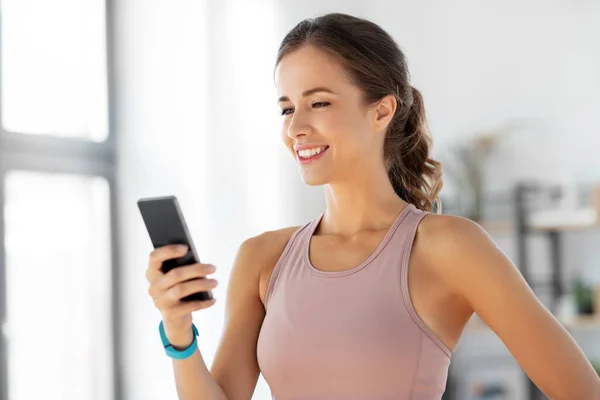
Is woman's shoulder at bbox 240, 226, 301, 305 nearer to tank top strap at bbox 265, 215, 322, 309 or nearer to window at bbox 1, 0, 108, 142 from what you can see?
tank top strap at bbox 265, 215, 322, 309

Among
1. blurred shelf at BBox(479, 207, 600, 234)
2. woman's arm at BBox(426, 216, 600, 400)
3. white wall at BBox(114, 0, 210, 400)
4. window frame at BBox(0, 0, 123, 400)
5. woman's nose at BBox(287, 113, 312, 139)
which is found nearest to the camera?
woman's arm at BBox(426, 216, 600, 400)

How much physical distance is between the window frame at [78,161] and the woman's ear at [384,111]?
184cm

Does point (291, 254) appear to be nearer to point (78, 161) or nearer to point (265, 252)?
point (265, 252)

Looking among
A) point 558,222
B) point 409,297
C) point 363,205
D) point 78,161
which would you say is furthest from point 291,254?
point 558,222

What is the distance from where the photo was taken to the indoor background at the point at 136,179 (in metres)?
3.02

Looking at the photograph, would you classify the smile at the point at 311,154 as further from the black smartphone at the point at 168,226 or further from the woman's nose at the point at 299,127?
the black smartphone at the point at 168,226

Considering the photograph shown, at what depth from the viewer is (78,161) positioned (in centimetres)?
331

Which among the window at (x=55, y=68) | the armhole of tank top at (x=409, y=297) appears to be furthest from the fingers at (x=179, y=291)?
the window at (x=55, y=68)

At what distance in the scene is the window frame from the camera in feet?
9.31

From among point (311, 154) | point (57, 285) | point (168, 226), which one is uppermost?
point (311, 154)

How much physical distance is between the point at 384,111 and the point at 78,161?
215 cm

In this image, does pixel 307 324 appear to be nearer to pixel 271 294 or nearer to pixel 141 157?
pixel 271 294

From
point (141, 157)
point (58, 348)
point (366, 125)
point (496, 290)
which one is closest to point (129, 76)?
point (141, 157)

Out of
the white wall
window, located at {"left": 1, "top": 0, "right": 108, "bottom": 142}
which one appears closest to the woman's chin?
window, located at {"left": 1, "top": 0, "right": 108, "bottom": 142}
